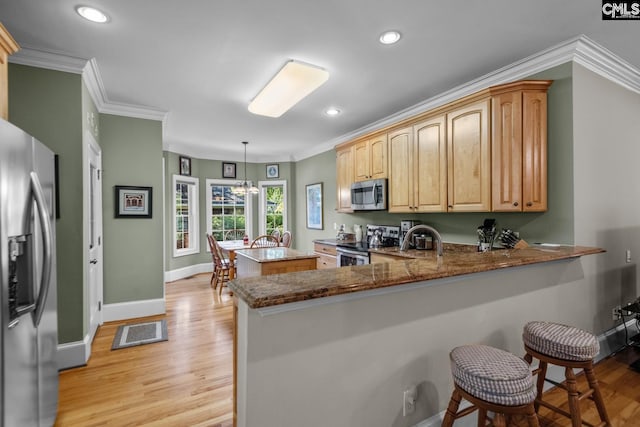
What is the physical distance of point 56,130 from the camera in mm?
2609

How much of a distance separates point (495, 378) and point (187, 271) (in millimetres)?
6217

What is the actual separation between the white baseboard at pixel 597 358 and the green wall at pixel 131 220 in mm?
3637

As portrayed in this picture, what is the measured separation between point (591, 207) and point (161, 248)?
4639mm

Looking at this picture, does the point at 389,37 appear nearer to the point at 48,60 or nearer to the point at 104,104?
the point at 48,60

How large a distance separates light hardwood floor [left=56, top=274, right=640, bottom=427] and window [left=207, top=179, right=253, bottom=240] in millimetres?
3633

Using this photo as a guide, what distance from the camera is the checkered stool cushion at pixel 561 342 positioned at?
1.59 metres

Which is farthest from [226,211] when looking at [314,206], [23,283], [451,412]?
[451,412]

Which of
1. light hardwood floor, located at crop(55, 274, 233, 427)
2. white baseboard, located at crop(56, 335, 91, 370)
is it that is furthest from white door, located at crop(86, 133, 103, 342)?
white baseboard, located at crop(56, 335, 91, 370)

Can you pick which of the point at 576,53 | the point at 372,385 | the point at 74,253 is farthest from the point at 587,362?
the point at 74,253

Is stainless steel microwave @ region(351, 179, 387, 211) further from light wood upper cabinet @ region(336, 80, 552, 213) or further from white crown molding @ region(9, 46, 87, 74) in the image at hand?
white crown molding @ region(9, 46, 87, 74)

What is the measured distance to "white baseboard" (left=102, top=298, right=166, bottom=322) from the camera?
3725mm

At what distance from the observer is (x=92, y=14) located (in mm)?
2023

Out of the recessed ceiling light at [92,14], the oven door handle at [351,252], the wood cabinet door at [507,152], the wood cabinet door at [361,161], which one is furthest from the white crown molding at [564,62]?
the recessed ceiling light at [92,14]

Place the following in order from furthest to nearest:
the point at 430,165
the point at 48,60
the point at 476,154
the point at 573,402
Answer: the point at 430,165 < the point at 476,154 < the point at 48,60 < the point at 573,402
